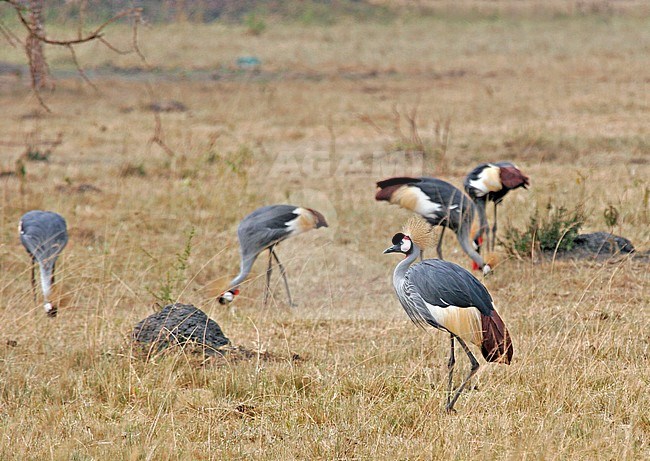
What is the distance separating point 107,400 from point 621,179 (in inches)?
240

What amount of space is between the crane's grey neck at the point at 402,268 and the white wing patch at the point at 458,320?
0.23m

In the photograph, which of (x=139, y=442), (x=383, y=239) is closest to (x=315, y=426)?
(x=139, y=442)

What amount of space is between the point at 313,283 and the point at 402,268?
2.66 meters

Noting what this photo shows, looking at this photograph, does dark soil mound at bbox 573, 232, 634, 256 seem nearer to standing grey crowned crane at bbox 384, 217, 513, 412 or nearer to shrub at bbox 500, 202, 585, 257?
shrub at bbox 500, 202, 585, 257

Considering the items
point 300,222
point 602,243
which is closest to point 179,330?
point 300,222

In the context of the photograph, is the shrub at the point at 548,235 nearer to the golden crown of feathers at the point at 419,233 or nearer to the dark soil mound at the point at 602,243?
the dark soil mound at the point at 602,243

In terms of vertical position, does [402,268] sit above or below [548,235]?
above

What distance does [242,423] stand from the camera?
382 cm

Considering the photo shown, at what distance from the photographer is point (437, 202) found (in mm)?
6602

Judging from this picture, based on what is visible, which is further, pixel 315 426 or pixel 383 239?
pixel 383 239

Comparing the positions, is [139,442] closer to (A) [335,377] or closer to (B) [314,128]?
(A) [335,377]

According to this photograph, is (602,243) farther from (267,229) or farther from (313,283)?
(267,229)

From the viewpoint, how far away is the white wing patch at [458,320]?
3812 millimetres

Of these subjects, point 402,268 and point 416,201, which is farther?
point 416,201
